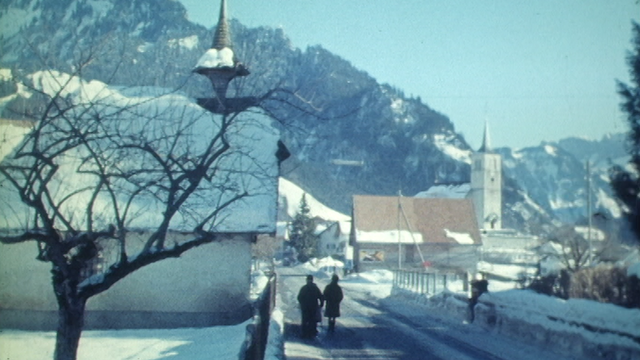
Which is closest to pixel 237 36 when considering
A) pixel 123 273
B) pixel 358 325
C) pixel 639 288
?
pixel 123 273

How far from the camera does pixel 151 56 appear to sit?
50.2 feet

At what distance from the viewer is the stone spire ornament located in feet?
34.5

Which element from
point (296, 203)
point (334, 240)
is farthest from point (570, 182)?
point (296, 203)

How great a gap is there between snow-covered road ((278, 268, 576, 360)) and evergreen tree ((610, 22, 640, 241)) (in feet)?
13.8

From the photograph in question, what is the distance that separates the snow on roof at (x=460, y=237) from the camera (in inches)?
2648

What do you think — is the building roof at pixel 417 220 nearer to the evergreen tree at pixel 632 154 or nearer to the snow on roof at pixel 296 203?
the evergreen tree at pixel 632 154

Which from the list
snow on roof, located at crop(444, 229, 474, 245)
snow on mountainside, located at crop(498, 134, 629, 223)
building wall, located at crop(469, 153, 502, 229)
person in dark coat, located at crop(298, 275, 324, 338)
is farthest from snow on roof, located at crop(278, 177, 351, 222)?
snow on mountainside, located at crop(498, 134, 629, 223)

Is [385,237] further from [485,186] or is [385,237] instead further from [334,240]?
[485,186]

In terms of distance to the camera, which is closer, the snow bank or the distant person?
the snow bank

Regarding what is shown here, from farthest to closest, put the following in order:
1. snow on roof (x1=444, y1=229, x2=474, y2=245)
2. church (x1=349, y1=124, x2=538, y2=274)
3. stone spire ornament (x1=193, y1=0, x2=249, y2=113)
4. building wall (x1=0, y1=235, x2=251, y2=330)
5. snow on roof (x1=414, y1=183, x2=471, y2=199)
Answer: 1. snow on roof (x1=414, y1=183, x2=471, y2=199)
2. snow on roof (x1=444, y1=229, x2=474, y2=245)
3. church (x1=349, y1=124, x2=538, y2=274)
4. building wall (x1=0, y1=235, x2=251, y2=330)
5. stone spire ornament (x1=193, y1=0, x2=249, y2=113)

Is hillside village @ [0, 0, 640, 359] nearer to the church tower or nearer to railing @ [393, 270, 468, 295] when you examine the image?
railing @ [393, 270, 468, 295]

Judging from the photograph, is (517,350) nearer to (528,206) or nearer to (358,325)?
(528,206)

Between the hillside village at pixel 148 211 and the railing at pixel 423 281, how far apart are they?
437 cm

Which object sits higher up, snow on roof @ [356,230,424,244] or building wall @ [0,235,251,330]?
snow on roof @ [356,230,424,244]
